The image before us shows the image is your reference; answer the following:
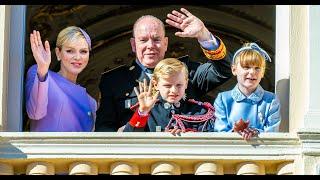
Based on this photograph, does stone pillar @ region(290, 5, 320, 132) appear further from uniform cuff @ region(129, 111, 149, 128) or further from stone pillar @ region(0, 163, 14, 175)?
stone pillar @ region(0, 163, 14, 175)

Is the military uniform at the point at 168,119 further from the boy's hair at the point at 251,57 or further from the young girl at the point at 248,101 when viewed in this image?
the boy's hair at the point at 251,57

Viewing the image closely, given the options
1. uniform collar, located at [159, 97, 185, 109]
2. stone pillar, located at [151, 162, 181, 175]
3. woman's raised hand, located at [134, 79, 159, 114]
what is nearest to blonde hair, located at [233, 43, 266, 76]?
uniform collar, located at [159, 97, 185, 109]

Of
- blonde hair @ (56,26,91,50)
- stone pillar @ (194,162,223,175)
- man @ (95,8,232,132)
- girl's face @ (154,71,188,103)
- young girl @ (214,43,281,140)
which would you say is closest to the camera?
stone pillar @ (194,162,223,175)

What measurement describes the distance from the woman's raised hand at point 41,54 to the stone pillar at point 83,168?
85cm

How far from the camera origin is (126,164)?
13.2 m

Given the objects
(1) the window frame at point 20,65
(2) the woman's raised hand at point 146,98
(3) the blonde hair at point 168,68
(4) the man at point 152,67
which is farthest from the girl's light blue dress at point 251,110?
(2) the woman's raised hand at point 146,98

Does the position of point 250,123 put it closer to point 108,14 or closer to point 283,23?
point 283,23

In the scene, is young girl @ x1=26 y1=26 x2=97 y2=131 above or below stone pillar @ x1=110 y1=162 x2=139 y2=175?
above

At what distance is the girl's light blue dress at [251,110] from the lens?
1334 cm

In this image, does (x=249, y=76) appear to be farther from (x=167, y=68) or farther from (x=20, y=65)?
(x=20, y=65)

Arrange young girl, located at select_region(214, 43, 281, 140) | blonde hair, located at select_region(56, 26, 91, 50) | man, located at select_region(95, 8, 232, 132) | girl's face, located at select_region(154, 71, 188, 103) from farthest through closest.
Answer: blonde hair, located at select_region(56, 26, 91, 50)
man, located at select_region(95, 8, 232, 132)
girl's face, located at select_region(154, 71, 188, 103)
young girl, located at select_region(214, 43, 281, 140)

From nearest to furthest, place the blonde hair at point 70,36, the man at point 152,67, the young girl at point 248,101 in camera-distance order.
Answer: the young girl at point 248,101 → the man at point 152,67 → the blonde hair at point 70,36

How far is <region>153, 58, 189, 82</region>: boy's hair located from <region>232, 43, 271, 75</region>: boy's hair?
45 cm

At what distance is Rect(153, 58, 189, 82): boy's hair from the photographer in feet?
44.1
